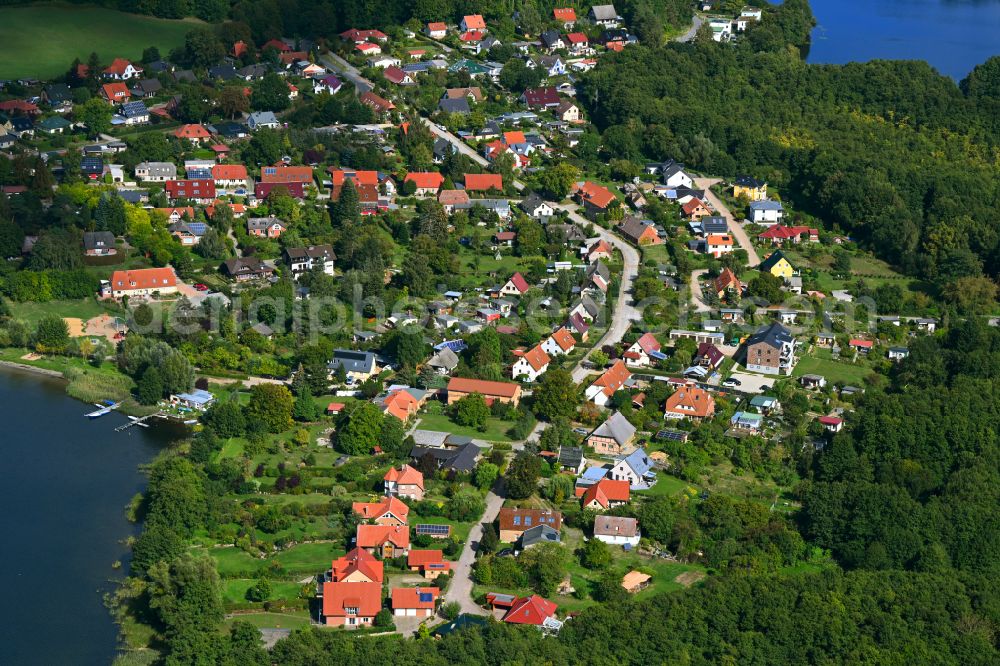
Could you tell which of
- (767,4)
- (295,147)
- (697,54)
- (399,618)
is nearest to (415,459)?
(399,618)

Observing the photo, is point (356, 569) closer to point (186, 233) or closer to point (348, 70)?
point (186, 233)

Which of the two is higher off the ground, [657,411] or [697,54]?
[697,54]

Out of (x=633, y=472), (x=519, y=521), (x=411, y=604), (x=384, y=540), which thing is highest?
(x=633, y=472)

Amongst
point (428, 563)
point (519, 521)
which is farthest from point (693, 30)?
point (428, 563)

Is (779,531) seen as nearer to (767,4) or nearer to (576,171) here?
(576,171)

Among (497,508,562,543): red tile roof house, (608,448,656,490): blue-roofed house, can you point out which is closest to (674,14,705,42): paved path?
(608,448,656,490): blue-roofed house

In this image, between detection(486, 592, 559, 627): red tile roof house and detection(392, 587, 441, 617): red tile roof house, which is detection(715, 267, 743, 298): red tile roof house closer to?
detection(486, 592, 559, 627): red tile roof house
